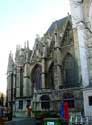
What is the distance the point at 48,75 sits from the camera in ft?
121

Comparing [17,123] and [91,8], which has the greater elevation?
[91,8]

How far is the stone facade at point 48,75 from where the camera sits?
31.3 metres

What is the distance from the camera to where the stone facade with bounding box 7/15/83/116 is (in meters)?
31.3

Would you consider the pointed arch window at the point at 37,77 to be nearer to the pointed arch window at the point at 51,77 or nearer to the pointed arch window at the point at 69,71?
the pointed arch window at the point at 51,77

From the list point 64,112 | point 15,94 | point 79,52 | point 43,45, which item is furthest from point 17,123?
point 15,94

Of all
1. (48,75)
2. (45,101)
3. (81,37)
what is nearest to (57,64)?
(48,75)

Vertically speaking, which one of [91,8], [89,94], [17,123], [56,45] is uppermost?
[91,8]

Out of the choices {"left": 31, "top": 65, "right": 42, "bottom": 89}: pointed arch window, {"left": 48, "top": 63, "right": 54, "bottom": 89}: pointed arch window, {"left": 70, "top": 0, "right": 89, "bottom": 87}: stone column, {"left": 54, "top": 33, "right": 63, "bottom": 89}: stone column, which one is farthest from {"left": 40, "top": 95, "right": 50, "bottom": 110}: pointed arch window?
{"left": 70, "top": 0, "right": 89, "bottom": 87}: stone column

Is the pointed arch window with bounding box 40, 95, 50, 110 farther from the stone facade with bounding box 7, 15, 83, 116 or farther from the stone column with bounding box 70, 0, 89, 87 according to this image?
the stone column with bounding box 70, 0, 89, 87

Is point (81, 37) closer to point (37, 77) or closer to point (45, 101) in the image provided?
point (45, 101)

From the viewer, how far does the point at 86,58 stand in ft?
99.4

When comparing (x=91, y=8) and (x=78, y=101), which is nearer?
(x=78, y=101)

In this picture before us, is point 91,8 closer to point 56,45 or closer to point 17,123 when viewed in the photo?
point 56,45

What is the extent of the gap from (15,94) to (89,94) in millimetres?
17532
